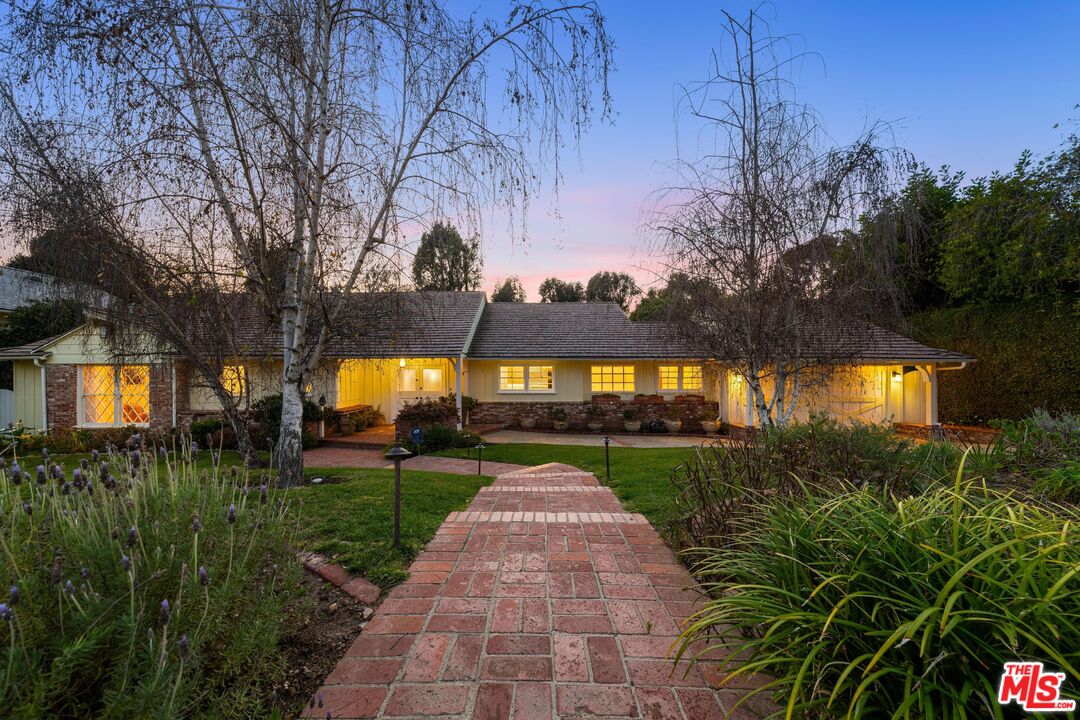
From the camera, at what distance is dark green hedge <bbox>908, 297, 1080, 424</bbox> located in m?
12.2

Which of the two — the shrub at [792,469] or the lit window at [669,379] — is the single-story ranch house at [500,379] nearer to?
the lit window at [669,379]

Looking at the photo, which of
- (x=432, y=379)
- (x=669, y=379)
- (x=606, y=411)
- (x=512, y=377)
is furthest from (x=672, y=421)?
(x=432, y=379)

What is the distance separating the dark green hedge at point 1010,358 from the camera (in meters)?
12.2

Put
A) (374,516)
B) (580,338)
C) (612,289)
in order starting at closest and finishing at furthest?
1. (374,516)
2. (580,338)
3. (612,289)

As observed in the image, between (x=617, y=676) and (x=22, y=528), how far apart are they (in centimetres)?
291

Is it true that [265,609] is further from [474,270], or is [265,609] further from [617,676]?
[474,270]

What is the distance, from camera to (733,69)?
6027 millimetres

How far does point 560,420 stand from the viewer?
643 inches

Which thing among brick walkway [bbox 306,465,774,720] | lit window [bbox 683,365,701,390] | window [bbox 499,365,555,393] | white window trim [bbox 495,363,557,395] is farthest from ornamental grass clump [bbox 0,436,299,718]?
lit window [bbox 683,365,701,390]

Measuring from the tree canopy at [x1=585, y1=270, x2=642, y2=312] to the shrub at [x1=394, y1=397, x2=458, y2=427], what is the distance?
19.2 ft

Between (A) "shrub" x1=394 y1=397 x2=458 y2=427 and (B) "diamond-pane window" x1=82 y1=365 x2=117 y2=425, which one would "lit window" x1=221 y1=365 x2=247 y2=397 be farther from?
(B) "diamond-pane window" x1=82 y1=365 x2=117 y2=425

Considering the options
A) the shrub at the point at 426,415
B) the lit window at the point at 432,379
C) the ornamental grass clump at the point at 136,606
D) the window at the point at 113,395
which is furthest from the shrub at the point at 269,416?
the ornamental grass clump at the point at 136,606

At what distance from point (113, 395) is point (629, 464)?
15.3 meters

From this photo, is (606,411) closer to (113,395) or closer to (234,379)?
(234,379)
